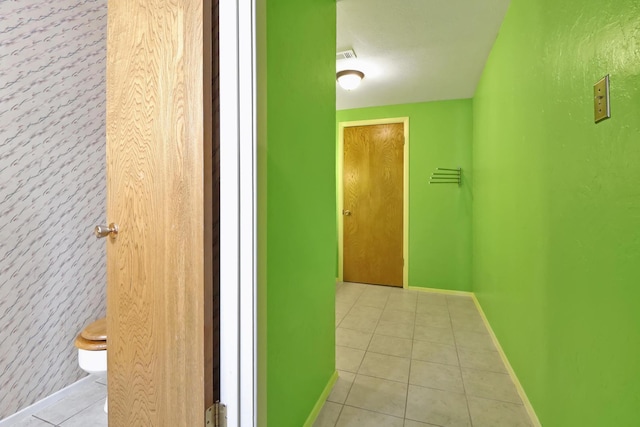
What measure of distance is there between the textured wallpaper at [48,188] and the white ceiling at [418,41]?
167 cm

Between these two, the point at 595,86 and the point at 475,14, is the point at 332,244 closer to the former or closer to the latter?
the point at 595,86

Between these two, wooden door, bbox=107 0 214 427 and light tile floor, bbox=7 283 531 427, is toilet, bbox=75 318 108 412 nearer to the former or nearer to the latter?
light tile floor, bbox=7 283 531 427

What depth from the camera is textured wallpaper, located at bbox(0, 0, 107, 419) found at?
147 cm

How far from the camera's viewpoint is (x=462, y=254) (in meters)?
3.60

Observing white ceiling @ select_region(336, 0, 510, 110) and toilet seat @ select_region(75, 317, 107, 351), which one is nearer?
toilet seat @ select_region(75, 317, 107, 351)

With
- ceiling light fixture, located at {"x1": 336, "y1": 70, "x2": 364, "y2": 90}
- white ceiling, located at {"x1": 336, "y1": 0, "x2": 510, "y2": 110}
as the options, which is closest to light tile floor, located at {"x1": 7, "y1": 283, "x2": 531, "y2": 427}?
ceiling light fixture, located at {"x1": 336, "y1": 70, "x2": 364, "y2": 90}

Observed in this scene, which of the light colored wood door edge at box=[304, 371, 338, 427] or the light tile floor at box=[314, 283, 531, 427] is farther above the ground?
the light colored wood door edge at box=[304, 371, 338, 427]

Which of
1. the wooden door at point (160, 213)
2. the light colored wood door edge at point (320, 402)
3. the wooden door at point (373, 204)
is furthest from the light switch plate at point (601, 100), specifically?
the wooden door at point (373, 204)

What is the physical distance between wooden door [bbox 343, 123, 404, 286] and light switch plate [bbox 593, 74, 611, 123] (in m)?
2.94

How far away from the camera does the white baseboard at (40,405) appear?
4.77 feet

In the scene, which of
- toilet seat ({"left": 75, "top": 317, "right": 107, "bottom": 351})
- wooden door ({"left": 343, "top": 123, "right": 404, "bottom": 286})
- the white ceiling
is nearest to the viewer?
toilet seat ({"left": 75, "top": 317, "right": 107, "bottom": 351})

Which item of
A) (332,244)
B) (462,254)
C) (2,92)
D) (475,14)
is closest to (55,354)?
(2,92)

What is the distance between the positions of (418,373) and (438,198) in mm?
2323

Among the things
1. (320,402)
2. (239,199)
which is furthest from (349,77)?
(320,402)
